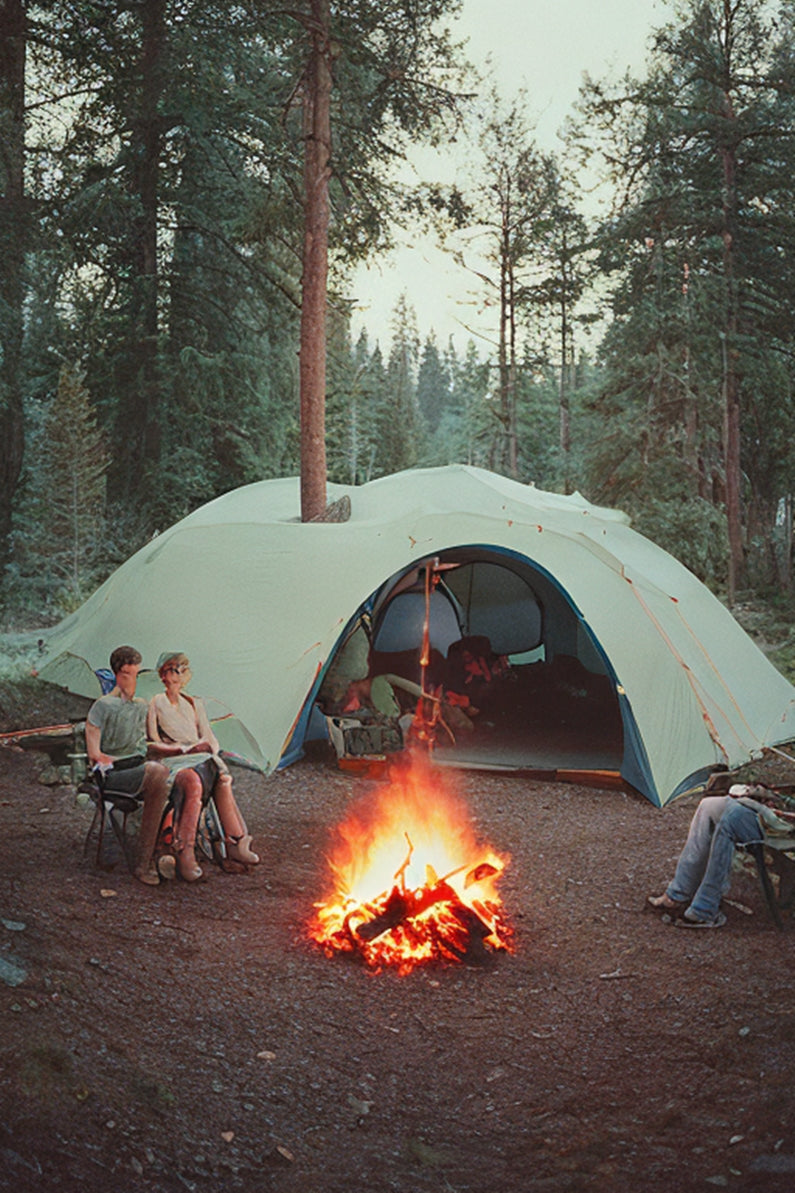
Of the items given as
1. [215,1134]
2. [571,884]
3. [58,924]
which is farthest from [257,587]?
[215,1134]

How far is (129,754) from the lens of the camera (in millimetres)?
5523

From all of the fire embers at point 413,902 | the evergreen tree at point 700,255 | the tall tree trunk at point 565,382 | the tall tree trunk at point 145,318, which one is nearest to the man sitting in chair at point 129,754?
the fire embers at point 413,902

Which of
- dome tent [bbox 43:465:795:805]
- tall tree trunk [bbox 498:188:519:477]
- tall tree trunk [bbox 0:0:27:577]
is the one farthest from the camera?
tall tree trunk [bbox 498:188:519:477]

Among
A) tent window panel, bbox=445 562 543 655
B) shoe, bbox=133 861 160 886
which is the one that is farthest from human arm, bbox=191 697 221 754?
tent window panel, bbox=445 562 543 655

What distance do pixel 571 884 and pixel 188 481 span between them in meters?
15.3

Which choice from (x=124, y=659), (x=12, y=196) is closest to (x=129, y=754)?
(x=124, y=659)

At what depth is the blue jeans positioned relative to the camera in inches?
189

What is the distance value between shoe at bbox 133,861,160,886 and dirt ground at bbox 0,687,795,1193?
8cm

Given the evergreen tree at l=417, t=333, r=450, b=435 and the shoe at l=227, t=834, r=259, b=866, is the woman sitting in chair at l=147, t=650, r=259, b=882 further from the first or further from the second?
the evergreen tree at l=417, t=333, r=450, b=435

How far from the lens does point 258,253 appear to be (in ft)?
64.1

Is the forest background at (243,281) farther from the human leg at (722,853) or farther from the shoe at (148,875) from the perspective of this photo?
the shoe at (148,875)

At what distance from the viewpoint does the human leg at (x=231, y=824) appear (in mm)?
5371

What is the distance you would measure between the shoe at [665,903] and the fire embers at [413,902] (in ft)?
2.53

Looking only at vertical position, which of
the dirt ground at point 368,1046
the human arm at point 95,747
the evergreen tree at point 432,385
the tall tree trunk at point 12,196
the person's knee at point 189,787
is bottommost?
the dirt ground at point 368,1046
